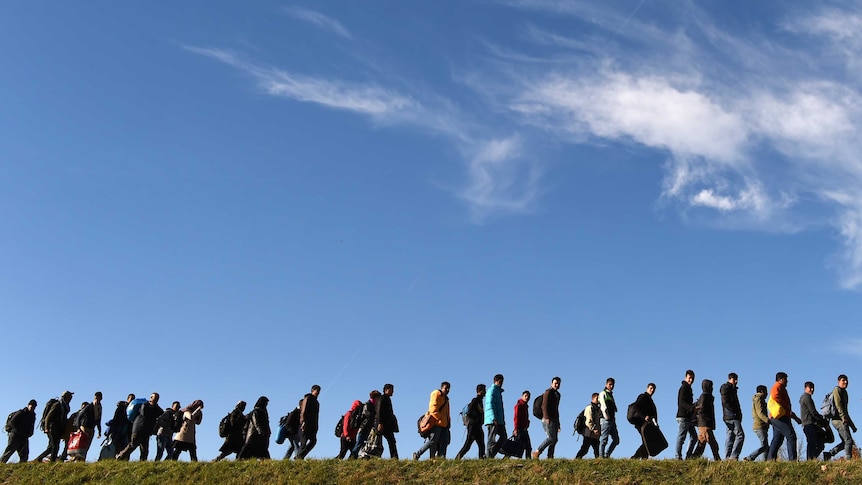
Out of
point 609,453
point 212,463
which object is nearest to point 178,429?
point 212,463

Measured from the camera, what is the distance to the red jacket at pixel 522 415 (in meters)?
20.9

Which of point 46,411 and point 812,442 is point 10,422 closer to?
point 46,411

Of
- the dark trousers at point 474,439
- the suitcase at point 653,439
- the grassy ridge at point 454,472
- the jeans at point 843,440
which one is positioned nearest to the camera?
the grassy ridge at point 454,472

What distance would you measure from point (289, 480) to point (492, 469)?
4454 mm

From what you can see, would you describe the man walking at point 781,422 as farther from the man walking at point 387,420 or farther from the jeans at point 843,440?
the man walking at point 387,420

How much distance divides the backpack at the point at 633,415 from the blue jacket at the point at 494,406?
9.38ft

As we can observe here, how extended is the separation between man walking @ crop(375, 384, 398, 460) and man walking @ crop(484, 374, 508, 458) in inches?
90.0

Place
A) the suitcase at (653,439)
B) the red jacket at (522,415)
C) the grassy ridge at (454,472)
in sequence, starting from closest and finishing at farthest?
the grassy ridge at (454,472) < the suitcase at (653,439) < the red jacket at (522,415)

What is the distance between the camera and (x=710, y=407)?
63.9 feet

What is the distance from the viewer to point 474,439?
2030 centimetres

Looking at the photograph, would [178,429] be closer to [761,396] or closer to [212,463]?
[212,463]

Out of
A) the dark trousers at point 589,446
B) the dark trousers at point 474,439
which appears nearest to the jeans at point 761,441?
the dark trousers at point 589,446

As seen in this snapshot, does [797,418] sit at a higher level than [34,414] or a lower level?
lower

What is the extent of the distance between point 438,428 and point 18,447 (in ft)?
36.8
